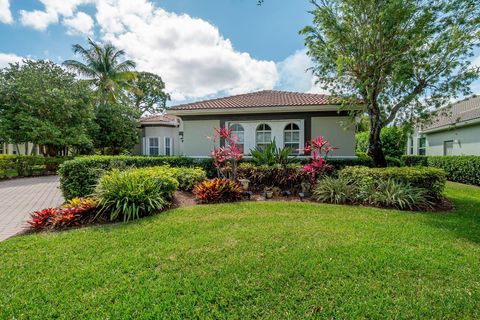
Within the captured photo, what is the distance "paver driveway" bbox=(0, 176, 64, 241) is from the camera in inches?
212

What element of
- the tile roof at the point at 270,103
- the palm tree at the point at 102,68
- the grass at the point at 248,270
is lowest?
the grass at the point at 248,270

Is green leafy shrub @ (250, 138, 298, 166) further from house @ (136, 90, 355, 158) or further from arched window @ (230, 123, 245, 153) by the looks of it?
arched window @ (230, 123, 245, 153)

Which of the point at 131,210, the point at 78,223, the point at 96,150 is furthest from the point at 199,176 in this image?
the point at 96,150

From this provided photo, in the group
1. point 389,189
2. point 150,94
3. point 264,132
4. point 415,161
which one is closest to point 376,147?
point 389,189

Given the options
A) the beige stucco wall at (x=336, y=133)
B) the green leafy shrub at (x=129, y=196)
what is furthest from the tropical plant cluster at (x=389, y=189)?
the green leafy shrub at (x=129, y=196)

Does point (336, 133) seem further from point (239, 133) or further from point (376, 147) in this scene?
point (239, 133)

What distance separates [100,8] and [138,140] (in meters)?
12.6

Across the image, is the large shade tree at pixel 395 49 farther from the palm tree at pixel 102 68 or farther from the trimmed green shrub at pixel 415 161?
the palm tree at pixel 102 68

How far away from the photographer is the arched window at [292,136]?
11.4 meters

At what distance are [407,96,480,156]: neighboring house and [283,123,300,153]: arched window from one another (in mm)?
5041

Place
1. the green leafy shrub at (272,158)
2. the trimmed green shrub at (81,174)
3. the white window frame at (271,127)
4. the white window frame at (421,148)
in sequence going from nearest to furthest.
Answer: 1. the trimmed green shrub at (81,174)
2. the green leafy shrub at (272,158)
3. the white window frame at (271,127)
4. the white window frame at (421,148)

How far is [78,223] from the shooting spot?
17.3 feet

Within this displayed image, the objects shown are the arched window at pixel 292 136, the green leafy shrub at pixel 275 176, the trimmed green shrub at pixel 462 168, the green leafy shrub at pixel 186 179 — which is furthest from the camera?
the arched window at pixel 292 136

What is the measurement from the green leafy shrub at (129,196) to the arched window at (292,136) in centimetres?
708
